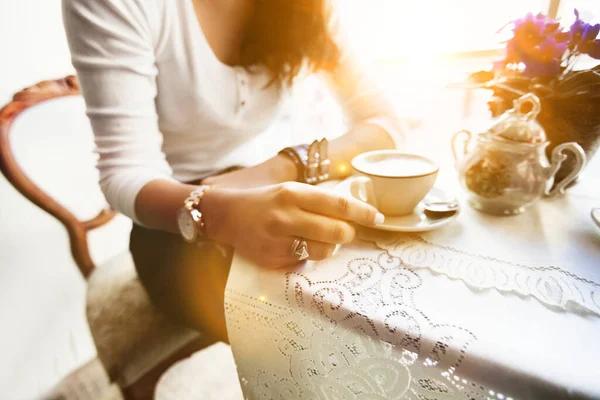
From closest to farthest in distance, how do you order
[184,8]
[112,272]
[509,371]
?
[509,371]
[184,8]
[112,272]

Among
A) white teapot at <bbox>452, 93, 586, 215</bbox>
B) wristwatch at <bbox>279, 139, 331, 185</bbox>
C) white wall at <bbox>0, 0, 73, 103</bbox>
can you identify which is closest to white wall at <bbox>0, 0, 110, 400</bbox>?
white wall at <bbox>0, 0, 73, 103</bbox>

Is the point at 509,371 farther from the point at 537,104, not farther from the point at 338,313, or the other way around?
the point at 537,104

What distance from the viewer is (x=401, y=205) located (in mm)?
391

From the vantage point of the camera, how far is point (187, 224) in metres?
0.42

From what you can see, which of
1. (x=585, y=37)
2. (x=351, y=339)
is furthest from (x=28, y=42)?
(x=585, y=37)

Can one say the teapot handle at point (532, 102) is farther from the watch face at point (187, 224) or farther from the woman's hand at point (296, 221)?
the watch face at point (187, 224)

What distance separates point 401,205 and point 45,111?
652 mm

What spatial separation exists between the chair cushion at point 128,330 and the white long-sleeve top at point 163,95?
0.23 metres

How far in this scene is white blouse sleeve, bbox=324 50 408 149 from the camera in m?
0.66

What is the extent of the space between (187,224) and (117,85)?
0.74ft

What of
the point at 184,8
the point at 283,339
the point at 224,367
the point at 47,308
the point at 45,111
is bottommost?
the point at 224,367

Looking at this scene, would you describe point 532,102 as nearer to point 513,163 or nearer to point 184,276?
point 513,163

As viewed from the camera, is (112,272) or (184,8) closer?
(184,8)

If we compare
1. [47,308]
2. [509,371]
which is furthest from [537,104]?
[47,308]
